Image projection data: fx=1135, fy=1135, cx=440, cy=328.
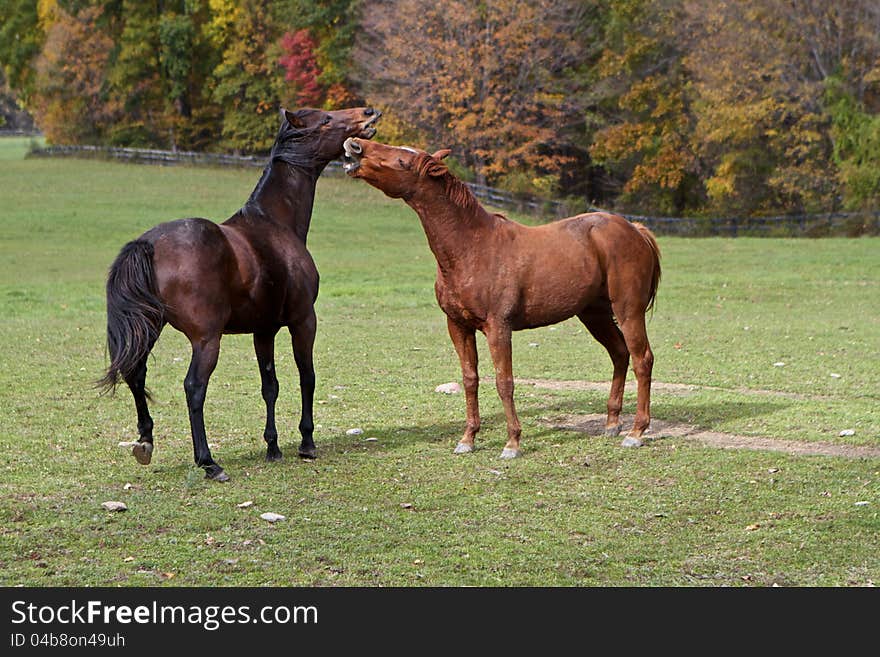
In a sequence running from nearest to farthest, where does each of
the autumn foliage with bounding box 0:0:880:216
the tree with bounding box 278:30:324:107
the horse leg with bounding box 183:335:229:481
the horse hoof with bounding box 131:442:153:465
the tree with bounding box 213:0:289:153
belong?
the horse leg with bounding box 183:335:229:481
the horse hoof with bounding box 131:442:153:465
the autumn foliage with bounding box 0:0:880:216
the tree with bounding box 278:30:324:107
the tree with bounding box 213:0:289:153

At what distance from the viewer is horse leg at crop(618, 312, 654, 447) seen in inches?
365

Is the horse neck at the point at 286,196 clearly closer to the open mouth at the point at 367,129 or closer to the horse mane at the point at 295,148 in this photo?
the horse mane at the point at 295,148

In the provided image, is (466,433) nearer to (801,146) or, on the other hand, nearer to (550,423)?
(550,423)

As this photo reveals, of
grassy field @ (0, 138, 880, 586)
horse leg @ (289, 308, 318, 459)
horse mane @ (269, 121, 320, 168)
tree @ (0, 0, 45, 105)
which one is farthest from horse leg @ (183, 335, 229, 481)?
tree @ (0, 0, 45, 105)

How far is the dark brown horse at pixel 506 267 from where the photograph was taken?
8781 millimetres

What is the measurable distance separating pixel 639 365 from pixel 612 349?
1.85 feet

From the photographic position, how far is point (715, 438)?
31.4ft

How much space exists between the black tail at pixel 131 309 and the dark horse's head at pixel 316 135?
168 cm

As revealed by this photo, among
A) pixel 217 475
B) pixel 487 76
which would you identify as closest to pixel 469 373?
pixel 217 475

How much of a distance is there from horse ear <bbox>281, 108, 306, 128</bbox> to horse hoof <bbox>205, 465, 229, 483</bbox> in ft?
9.25

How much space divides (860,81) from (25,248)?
3019cm

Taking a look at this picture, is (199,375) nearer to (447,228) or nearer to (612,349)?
(447,228)

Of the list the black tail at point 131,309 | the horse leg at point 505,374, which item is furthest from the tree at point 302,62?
the black tail at point 131,309

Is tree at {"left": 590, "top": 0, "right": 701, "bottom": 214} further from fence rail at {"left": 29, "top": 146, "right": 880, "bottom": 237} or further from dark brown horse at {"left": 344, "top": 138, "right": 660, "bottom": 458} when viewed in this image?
dark brown horse at {"left": 344, "top": 138, "right": 660, "bottom": 458}
